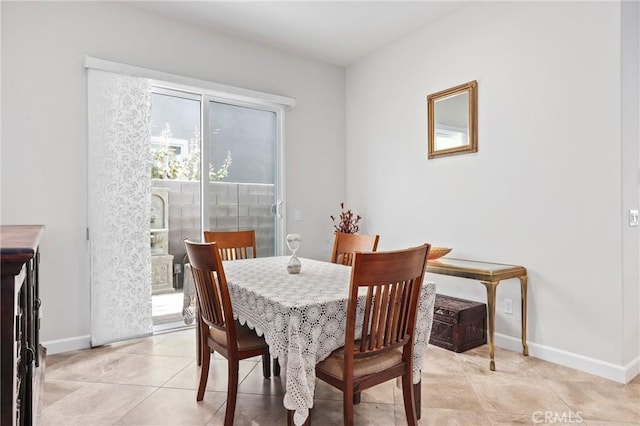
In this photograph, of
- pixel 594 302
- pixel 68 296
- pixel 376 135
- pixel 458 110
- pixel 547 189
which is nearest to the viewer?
pixel 594 302

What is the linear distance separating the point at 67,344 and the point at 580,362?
364 centimetres

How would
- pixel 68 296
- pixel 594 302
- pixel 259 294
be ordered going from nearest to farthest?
pixel 259 294
pixel 594 302
pixel 68 296

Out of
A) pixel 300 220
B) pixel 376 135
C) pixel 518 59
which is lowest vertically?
pixel 300 220

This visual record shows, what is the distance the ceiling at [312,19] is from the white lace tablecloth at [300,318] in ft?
7.84

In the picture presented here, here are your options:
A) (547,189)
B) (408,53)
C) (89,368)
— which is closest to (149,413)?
(89,368)

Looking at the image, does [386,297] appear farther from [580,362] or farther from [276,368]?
[580,362]

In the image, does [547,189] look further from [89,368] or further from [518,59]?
[89,368]

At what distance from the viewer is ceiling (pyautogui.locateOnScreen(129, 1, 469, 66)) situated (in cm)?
320

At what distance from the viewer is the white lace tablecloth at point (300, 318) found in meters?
1.44

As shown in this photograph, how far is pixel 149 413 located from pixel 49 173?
1.92m

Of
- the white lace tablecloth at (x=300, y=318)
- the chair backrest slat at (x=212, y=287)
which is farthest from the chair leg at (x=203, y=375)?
the white lace tablecloth at (x=300, y=318)

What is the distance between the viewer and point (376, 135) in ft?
13.7

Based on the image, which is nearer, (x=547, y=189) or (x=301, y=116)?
(x=547, y=189)

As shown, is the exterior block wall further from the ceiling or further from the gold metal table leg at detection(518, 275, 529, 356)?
the gold metal table leg at detection(518, 275, 529, 356)
